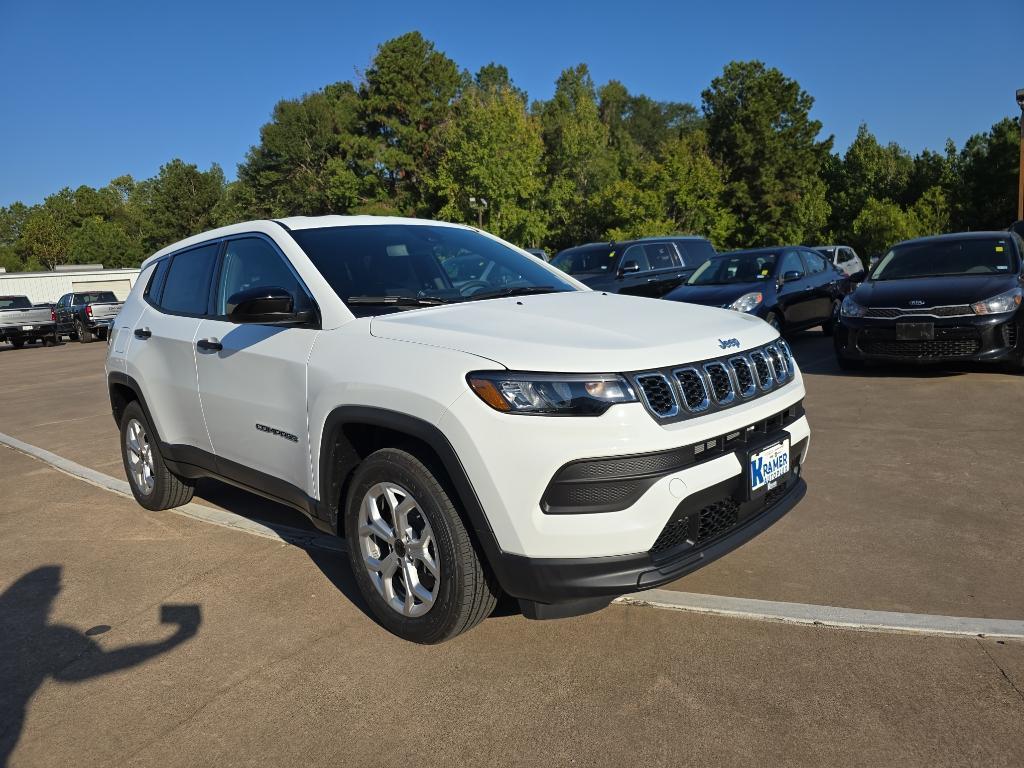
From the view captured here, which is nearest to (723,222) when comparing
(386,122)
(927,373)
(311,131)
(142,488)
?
(386,122)

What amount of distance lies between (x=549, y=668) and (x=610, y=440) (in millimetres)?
963

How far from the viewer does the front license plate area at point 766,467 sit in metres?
3.02

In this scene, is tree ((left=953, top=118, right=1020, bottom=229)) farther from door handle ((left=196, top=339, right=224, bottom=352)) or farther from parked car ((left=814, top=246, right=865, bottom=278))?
door handle ((left=196, top=339, right=224, bottom=352))

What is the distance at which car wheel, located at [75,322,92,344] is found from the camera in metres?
28.8

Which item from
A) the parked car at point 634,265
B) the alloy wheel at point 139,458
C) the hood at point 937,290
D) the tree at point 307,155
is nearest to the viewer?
the alloy wheel at point 139,458

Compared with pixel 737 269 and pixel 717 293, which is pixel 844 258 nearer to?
pixel 737 269

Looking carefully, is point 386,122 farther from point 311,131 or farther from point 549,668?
point 549,668

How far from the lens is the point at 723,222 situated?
170 ft

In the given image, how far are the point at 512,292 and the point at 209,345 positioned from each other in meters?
1.63

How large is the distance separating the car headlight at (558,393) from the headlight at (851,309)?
6930 mm

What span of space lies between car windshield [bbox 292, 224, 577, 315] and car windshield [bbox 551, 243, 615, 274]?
31.8 feet

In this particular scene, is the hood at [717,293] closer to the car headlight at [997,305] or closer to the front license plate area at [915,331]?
the front license plate area at [915,331]

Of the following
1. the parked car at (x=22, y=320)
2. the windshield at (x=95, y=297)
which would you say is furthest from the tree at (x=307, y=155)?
the parked car at (x=22, y=320)

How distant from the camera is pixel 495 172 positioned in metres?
41.8
